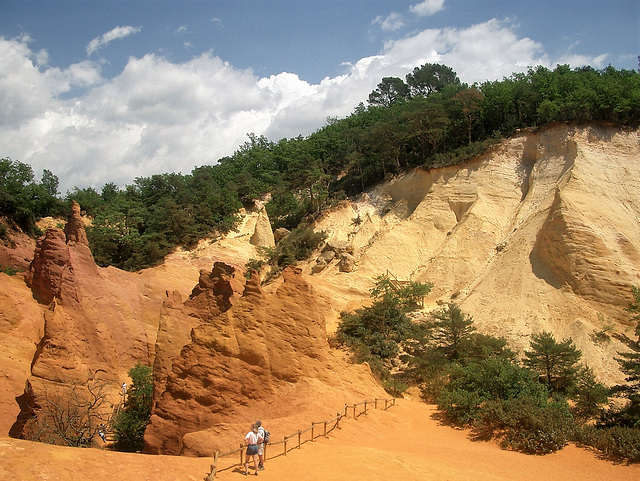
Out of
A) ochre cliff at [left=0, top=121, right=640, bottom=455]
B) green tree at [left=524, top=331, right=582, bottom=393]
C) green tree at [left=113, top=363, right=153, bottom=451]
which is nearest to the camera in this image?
ochre cliff at [left=0, top=121, right=640, bottom=455]

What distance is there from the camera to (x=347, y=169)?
47.8 metres

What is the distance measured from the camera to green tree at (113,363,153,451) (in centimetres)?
1355

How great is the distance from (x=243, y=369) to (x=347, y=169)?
38.0 metres

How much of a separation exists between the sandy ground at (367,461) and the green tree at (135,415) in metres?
5.94

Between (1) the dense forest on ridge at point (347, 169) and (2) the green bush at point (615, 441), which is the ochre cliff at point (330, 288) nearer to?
(1) the dense forest on ridge at point (347, 169)

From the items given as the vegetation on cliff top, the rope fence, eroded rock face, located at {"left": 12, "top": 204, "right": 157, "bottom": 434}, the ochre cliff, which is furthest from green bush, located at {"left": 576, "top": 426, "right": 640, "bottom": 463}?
eroded rock face, located at {"left": 12, "top": 204, "right": 157, "bottom": 434}

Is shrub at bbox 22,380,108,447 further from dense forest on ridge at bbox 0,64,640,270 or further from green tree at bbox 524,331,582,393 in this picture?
dense forest on ridge at bbox 0,64,640,270

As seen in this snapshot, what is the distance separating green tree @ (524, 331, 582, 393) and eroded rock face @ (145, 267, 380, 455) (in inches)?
315

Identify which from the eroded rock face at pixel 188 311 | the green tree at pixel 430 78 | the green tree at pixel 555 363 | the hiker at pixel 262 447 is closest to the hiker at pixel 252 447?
the hiker at pixel 262 447

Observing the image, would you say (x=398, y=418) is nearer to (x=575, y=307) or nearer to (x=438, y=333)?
(x=438, y=333)

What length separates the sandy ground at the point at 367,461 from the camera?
685 cm

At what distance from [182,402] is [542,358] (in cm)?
1291

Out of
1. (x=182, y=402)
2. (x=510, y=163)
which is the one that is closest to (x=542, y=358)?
(x=182, y=402)

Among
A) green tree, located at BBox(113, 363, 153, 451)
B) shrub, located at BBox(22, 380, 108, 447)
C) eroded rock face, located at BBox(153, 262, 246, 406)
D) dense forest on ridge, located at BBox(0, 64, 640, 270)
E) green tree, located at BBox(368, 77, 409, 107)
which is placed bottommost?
green tree, located at BBox(113, 363, 153, 451)
